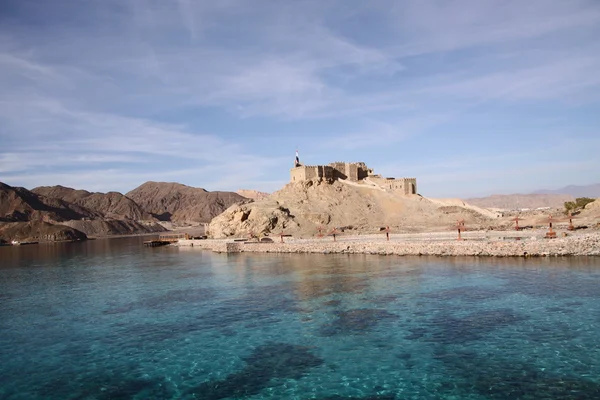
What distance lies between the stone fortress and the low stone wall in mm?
19107

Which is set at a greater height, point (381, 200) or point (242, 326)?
point (381, 200)

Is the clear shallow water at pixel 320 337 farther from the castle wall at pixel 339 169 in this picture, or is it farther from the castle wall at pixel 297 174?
the castle wall at pixel 339 169

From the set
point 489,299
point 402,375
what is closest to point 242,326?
point 402,375

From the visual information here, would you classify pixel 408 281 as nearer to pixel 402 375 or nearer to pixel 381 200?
pixel 402 375

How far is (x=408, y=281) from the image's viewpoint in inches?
1159

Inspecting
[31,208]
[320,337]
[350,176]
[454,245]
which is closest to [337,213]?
[350,176]

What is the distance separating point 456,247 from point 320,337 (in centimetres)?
A: 2736

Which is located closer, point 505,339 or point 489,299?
point 505,339

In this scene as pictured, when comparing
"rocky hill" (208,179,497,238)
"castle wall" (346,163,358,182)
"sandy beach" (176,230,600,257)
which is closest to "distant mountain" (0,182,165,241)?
"rocky hill" (208,179,497,238)

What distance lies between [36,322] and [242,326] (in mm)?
11050

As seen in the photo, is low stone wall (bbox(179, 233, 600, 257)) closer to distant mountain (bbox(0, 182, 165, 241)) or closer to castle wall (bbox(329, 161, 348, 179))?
castle wall (bbox(329, 161, 348, 179))

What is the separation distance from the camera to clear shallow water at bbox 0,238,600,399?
1364 cm

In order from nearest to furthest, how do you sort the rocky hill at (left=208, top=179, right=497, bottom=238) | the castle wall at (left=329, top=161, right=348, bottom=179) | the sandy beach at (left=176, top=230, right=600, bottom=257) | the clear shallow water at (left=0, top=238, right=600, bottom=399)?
the clear shallow water at (left=0, top=238, right=600, bottom=399) → the sandy beach at (left=176, top=230, right=600, bottom=257) → the rocky hill at (left=208, top=179, right=497, bottom=238) → the castle wall at (left=329, top=161, right=348, bottom=179)

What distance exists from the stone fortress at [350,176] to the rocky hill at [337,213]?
1.33 m
